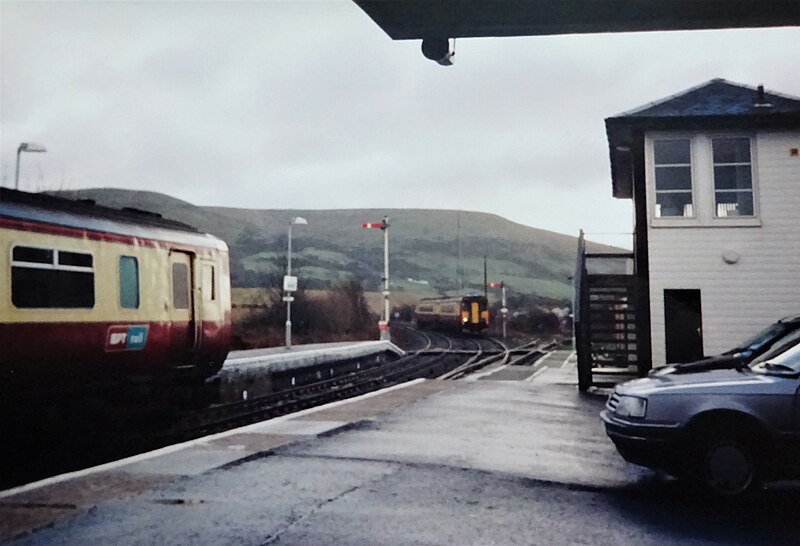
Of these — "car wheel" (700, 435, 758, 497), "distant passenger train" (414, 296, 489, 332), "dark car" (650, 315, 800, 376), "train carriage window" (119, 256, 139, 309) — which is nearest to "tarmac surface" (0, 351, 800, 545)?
"car wheel" (700, 435, 758, 497)

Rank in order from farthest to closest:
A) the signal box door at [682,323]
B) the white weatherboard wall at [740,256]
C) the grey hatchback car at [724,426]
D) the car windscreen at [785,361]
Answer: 1. the signal box door at [682,323]
2. the white weatherboard wall at [740,256]
3. the car windscreen at [785,361]
4. the grey hatchback car at [724,426]

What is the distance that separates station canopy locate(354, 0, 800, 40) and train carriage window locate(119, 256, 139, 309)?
19.3ft

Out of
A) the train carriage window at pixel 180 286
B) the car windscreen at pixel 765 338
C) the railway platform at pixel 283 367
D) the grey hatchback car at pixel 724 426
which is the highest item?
the train carriage window at pixel 180 286

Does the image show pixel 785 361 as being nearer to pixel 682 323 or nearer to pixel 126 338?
pixel 126 338

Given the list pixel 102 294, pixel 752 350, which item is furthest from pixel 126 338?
pixel 752 350

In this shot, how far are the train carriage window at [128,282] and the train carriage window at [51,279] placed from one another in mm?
568

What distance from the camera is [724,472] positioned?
5.71 meters

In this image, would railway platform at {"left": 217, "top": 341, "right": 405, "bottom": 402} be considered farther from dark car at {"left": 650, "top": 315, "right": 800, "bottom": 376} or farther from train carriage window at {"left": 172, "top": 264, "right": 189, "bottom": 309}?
dark car at {"left": 650, "top": 315, "right": 800, "bottom": 376}

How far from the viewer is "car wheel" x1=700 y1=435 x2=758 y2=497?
5656 mm

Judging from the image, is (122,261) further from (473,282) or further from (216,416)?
(473,282)

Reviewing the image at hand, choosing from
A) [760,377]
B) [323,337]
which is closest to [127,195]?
[323,337]

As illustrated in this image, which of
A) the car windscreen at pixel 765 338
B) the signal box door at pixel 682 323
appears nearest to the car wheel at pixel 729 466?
the car windscreen at pixel 765 338

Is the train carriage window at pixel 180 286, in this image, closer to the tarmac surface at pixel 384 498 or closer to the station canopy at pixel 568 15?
the tarmac surface at pixel 384 498

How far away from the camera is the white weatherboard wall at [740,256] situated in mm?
13555
